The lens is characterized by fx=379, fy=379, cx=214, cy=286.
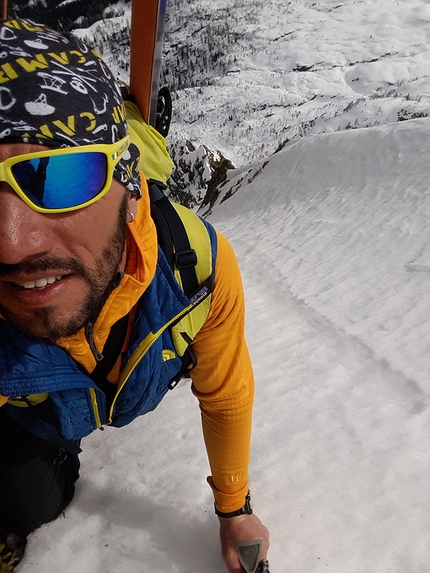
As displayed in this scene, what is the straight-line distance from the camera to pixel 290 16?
49.1 metres

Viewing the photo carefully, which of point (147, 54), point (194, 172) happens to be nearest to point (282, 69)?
point (194, 172)

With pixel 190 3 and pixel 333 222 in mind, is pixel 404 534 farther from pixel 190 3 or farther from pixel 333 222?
pixel 190 3

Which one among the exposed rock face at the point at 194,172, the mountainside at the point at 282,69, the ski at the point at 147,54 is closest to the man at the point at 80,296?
the ski at the point at 147,54

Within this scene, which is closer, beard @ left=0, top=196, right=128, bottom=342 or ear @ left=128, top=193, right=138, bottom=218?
beard @ left=0, top=196, right=128, bottom=342

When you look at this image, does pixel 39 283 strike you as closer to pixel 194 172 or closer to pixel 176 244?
pixel 176 244

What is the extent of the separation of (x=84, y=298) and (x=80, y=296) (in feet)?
0.05

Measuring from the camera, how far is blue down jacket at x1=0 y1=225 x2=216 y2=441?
1142 millimetres

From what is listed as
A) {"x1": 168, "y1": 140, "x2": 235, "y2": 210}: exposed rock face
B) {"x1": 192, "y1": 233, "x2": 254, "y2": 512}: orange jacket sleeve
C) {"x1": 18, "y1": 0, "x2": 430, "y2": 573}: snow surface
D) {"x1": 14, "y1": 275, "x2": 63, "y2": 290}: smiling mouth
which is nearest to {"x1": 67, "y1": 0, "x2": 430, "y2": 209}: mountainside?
{"x1": 168, "y1": 140, "x2": 235, "y2": 210}: exposed rock face

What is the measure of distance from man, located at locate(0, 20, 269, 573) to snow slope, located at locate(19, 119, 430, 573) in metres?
0.23

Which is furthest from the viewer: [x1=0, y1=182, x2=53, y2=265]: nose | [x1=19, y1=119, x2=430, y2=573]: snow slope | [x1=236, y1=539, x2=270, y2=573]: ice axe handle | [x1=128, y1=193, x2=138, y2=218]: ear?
[x1=19, y1=119, x2=430, y2=573]: snow slope

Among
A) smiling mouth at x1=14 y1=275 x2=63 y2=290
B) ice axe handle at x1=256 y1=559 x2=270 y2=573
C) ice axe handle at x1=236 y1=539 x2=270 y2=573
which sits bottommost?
ice axe handle at x1=256 y1=559 x2=270 y2=573

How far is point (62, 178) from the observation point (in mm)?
894

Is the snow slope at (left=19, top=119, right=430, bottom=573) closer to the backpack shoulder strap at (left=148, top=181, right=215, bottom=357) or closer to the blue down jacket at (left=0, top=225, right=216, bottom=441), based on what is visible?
the blue down jacket at (left=0, top=225, right=216, bottom=441)

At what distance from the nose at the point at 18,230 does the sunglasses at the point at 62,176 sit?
17 millimetres
